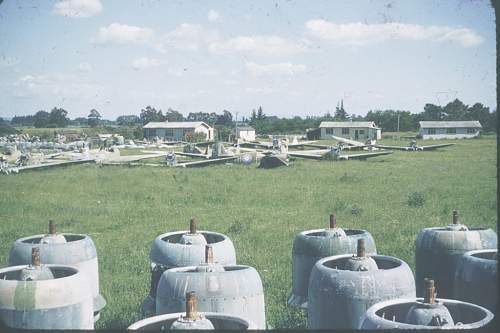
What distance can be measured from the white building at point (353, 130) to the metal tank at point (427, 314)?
68983 millimetres

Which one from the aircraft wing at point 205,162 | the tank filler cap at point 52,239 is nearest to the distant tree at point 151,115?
the aircraft wing at point 205,162

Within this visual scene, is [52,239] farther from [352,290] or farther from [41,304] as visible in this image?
[352,290]

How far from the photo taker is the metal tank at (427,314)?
355 cm

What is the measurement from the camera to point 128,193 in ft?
64.5

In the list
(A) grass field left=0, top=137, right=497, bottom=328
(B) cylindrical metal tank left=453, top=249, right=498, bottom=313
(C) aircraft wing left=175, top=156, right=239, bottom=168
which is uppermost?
(B) cylindrical metal tank left=453, top=249, right=498, bottom=313

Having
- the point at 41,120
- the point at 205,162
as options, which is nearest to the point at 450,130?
the point at 205,162

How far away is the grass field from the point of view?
30.9 feet

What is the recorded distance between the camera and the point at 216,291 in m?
4.60

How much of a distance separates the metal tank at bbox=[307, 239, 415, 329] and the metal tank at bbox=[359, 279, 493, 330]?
0.45 metres

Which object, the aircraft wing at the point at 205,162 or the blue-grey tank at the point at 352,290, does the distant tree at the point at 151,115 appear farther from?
the blue-grey tank at the point at 352,290

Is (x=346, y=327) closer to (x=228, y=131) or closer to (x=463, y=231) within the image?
(x=463, y=231)

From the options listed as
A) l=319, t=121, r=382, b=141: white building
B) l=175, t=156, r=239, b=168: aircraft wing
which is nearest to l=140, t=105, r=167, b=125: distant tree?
l=319, t=121, r=382, b=141: white building

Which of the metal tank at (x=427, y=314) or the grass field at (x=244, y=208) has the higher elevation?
the metal tank at (x=427, y=314)

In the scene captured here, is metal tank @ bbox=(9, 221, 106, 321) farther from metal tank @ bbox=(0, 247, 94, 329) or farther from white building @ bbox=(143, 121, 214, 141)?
white building @ bbox=(143, 121, 214, 141)
